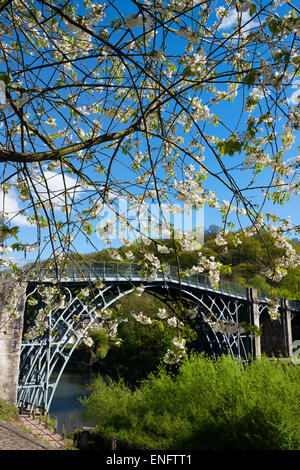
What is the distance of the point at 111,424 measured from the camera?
14.6 m

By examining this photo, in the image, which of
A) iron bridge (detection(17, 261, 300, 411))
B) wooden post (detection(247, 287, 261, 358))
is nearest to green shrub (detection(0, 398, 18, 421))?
iron bridge (detection(17, 261, 300, 411))

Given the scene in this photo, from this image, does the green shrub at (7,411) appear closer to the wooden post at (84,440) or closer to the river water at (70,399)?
the wooden post at (84,440)

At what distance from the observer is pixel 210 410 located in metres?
A: 12.0

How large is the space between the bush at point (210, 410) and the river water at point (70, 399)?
6.81ft

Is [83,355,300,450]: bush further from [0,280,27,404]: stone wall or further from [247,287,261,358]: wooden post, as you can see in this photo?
[247,287,261,358]: wooden post

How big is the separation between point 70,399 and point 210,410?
12.6 m

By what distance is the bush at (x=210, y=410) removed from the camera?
10.4 meters

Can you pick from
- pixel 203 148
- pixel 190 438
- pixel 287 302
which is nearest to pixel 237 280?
pixel 287 302

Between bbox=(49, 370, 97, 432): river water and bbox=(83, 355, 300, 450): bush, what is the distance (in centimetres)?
208

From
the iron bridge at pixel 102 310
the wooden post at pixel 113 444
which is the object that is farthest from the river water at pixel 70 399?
the wooden post at pixel 113 444

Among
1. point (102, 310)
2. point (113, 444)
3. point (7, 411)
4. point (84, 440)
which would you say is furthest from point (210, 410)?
point (102, 310)

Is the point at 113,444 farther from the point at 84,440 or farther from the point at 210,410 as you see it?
the point at 210,410

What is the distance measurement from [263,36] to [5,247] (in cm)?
297
